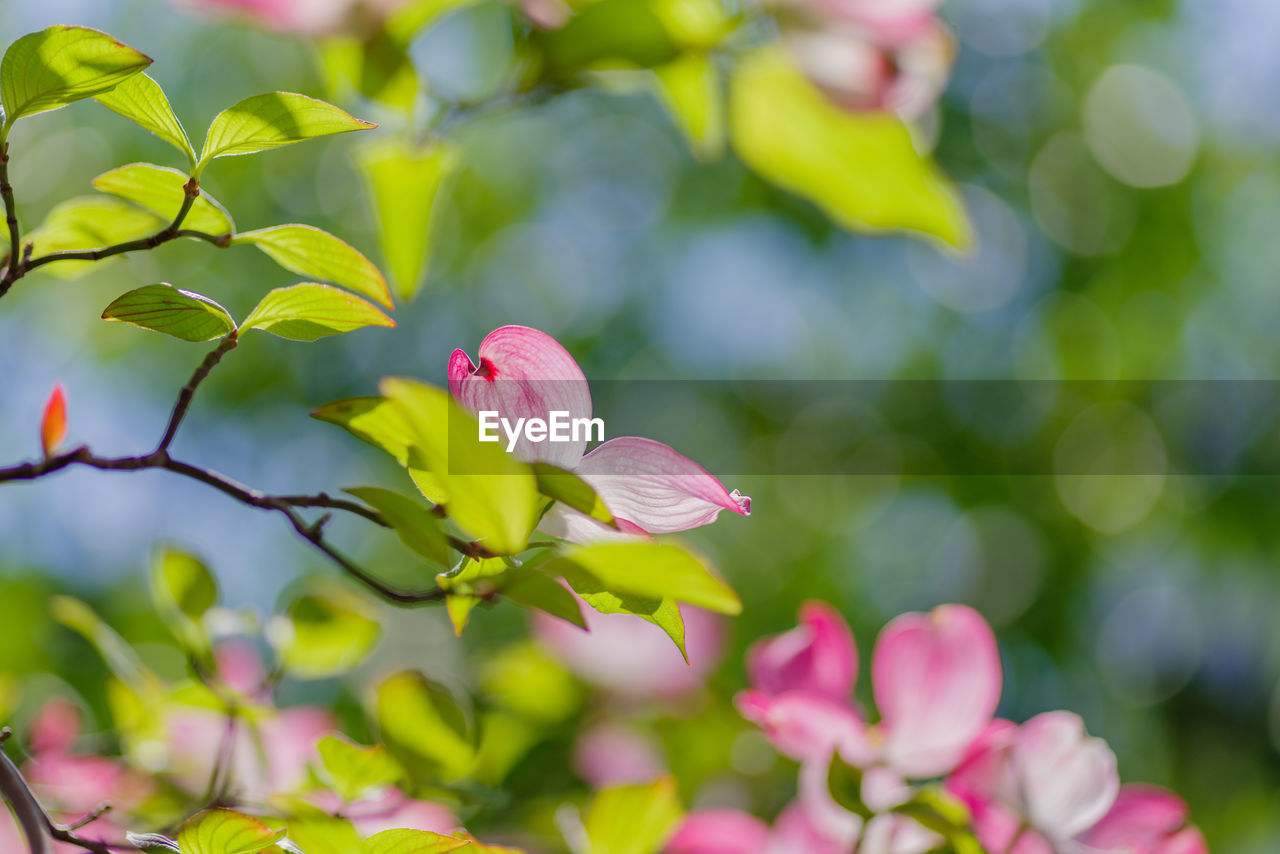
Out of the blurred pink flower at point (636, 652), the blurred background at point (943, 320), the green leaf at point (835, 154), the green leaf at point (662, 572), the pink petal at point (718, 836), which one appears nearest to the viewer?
the green leaf at point (662, 572)

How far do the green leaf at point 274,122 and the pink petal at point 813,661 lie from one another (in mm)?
210

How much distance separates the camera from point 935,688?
0.29 m

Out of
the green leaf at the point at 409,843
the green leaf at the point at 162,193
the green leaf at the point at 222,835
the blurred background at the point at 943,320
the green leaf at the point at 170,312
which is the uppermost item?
the green leaf at the point at 162,193

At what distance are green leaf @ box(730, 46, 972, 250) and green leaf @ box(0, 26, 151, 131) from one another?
0.17 m

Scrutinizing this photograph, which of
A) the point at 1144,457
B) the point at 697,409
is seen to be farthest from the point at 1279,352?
→ the point at 697,409

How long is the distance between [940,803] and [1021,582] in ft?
10.4

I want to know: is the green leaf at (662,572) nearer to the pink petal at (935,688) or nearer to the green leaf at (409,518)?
the green leaf at (409,518)

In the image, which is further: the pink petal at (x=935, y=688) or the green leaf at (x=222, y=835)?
the pink petal at (x=935, y=688)

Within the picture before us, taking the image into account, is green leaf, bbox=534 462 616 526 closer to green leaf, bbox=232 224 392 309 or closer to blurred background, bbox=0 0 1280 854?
green leaf, bbox=232 224 392 309

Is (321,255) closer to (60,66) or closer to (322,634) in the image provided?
Answer: (60,66)

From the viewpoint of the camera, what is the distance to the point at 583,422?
188mm

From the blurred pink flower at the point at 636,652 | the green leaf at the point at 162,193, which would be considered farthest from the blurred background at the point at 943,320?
the green leaf at the point at 162,193

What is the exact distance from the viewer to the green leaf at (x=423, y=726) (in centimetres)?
28

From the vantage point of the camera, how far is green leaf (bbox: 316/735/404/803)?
256 mm
